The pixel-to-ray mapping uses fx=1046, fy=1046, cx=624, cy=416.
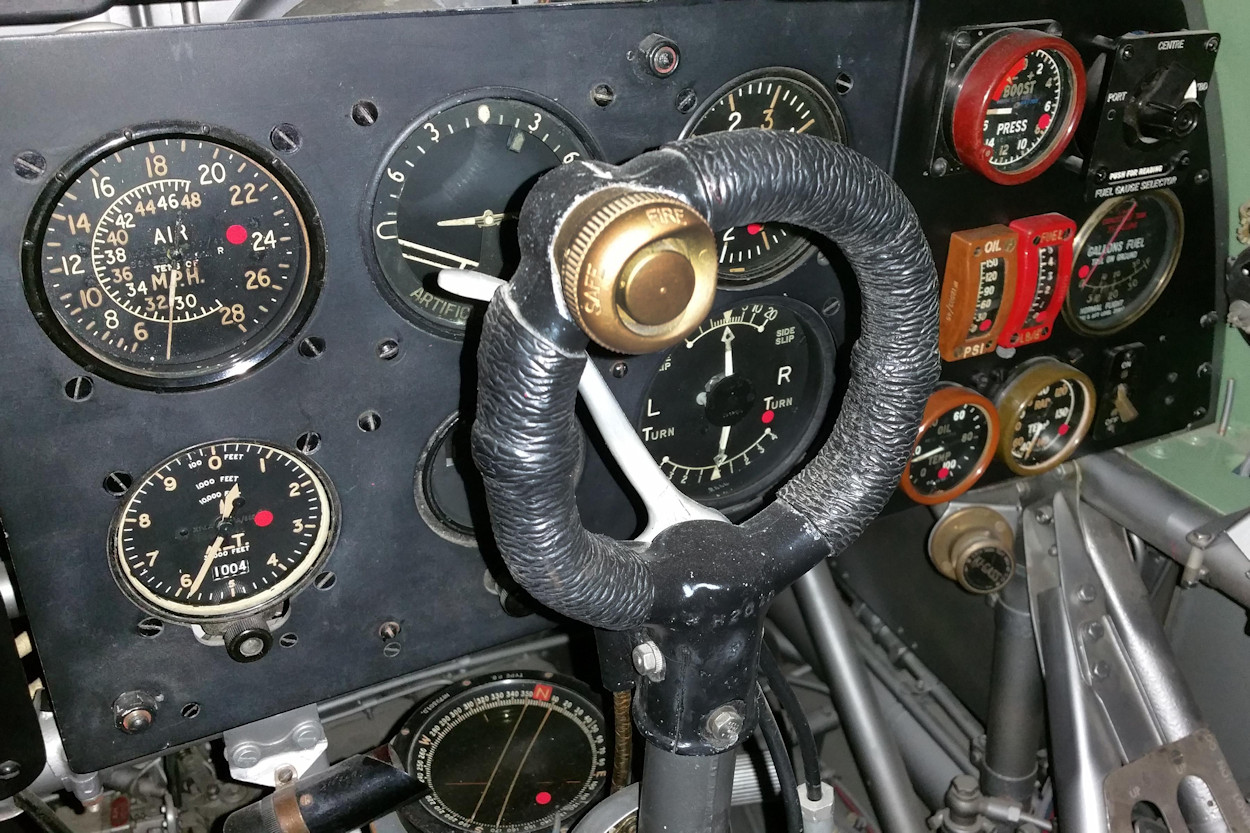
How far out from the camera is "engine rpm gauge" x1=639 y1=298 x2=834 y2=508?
5.04ft

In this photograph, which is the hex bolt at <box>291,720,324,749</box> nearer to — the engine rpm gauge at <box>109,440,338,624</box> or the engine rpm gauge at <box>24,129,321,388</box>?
the engine rpm gauge at <box>109,440,338,624</box>

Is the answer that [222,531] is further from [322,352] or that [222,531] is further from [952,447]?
[952,447]

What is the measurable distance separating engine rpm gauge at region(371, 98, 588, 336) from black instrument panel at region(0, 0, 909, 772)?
0.9 inches

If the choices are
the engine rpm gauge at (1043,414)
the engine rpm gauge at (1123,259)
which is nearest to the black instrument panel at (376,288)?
the engine rpm gauge at (1123,259)

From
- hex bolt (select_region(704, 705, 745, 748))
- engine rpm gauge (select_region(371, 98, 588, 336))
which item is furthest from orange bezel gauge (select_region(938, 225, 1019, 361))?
hex bolt (select_region(704, 705, 745, 748))

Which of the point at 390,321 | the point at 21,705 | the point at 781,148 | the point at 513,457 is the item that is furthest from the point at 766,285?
the point at 21,705

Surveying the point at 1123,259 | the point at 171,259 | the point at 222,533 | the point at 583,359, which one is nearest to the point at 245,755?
the point at 222,533

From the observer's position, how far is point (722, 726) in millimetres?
1003

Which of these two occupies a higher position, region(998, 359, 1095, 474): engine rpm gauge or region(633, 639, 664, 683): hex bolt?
region(633, 639, 664, 683): hex bolt

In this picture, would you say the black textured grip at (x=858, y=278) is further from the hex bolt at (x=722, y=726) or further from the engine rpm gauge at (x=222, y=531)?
the engine rpm gauge at (x=222, y=531)

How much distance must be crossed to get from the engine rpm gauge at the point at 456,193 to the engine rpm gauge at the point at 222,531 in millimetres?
260

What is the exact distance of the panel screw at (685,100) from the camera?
4.36ft

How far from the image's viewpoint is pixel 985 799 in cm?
198

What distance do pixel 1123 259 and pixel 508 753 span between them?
1313mm
